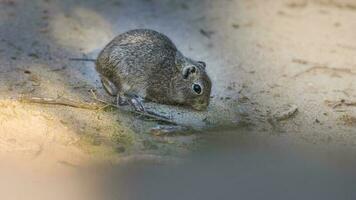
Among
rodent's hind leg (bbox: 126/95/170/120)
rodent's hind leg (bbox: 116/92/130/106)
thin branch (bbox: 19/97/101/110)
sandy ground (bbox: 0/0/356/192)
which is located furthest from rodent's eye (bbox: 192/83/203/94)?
thin branch (bbox: 19/97/101/110)

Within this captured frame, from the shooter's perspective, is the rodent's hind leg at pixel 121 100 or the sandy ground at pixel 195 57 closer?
the sandy ground at pixel 195 57

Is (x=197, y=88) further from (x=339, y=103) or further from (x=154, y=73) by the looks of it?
(x=339, y=103)

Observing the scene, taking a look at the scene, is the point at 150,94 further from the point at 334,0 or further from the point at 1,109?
the point at 334,0

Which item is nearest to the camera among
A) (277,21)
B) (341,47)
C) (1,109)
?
(1,109)

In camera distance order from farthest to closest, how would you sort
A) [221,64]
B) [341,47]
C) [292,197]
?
[341,47] < [221,64] < [292,197]

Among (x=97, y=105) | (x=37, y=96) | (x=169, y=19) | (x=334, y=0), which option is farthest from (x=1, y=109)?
(x=334, y=0)

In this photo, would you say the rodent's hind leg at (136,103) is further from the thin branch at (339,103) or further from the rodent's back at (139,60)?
the thin branch at (339,103)

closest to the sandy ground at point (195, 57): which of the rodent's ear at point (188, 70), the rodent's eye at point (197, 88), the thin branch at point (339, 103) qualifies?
the thin branch at point (339, 103)

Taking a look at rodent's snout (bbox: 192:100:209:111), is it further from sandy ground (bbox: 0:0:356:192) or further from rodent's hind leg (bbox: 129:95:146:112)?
rodent's hind leg (bbox: 129:95:146:112)
